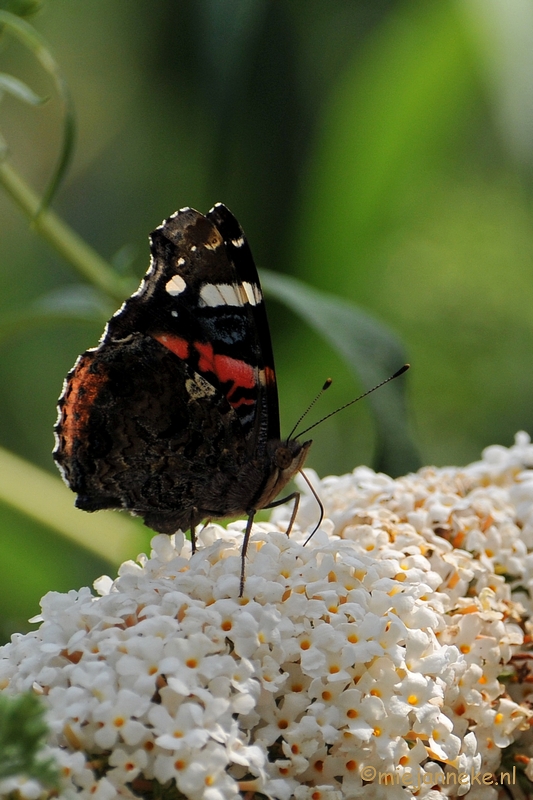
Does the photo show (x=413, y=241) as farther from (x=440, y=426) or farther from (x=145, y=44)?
(x=145, y=44)

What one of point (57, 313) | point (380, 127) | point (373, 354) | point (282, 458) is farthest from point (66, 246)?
point (380, 127)

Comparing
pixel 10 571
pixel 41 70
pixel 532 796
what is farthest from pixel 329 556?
pixel 41 70

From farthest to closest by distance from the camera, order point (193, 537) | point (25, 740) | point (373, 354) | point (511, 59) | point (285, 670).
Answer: point (511, 59) → point (373, 354) → point (193, 537) → point (285, 670) → point (25, 740)

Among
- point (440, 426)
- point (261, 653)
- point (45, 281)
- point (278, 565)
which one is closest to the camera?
point (261, 653)

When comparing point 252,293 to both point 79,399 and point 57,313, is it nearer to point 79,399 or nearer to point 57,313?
point 79,399

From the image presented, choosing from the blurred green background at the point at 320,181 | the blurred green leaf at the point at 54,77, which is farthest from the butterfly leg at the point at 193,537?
the blurred green background at the point at 320,181
